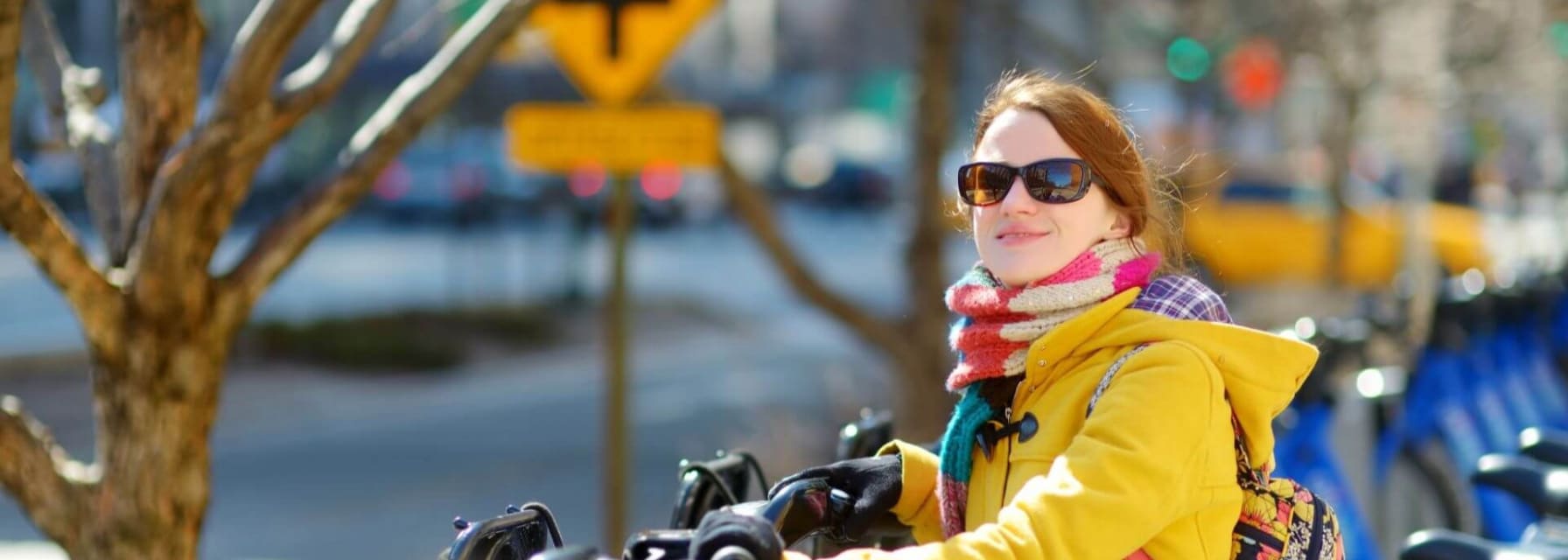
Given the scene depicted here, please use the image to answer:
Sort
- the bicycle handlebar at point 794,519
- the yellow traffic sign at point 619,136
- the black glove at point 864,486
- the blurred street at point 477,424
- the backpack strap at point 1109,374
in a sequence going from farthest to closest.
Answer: the blurred street at point 477,424 → the yellow traffic sign at point 619,136 → the black glove at point 864,486 → the backpack strap at point 1109,374 → the bicycle handlebar at point 794,519

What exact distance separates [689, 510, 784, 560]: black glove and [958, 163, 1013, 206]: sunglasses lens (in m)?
0.66

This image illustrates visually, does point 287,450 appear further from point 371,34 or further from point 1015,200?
point 1015,200

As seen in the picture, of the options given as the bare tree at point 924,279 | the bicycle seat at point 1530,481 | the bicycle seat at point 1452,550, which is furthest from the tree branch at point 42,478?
the bare tree at point 924,279

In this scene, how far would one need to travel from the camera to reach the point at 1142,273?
8.14 ft

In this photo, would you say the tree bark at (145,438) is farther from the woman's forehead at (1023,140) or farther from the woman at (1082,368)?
the woman's forehead at (1023,140)

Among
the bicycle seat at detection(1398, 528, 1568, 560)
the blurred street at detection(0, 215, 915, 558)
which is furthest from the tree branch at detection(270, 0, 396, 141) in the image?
the blurred street at detection(0, 215, 915, 558)

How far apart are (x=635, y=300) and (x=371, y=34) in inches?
657

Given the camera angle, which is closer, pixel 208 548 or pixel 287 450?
pixel 208 548

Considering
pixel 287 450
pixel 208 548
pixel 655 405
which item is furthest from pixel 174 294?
pixel 655 405

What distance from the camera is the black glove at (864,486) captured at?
265 centimetres

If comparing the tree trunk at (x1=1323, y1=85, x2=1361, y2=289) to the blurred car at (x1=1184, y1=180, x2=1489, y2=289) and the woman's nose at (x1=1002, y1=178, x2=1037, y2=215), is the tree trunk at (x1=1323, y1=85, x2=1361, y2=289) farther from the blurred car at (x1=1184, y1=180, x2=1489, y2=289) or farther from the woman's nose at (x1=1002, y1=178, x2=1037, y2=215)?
the woman's nose at (x1=1002, y1=178, x2=1037, y2=215)

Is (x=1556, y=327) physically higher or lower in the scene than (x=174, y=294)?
lower

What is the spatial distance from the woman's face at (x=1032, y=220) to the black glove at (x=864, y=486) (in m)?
0.37

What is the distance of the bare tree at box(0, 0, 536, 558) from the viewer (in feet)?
10.5
